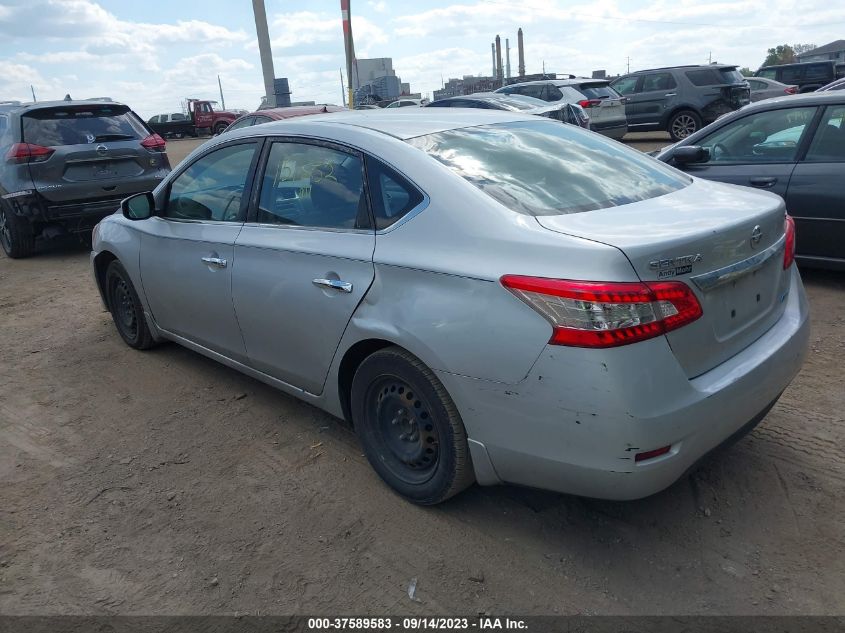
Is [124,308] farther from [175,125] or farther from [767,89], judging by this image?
[175,125]

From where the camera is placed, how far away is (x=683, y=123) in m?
16.1

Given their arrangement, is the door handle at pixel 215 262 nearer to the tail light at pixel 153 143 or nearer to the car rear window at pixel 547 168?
the car rear window at pixel 547 168

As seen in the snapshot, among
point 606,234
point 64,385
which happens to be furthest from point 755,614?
point 64,385

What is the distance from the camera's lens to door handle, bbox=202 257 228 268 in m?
3.76

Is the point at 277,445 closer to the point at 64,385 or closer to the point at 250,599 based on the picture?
the point at 250,599

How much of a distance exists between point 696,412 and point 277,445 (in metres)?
2.18

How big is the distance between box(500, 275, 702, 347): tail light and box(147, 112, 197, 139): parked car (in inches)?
1677

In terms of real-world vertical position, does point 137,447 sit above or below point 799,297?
below

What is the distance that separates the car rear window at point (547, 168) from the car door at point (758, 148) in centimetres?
251

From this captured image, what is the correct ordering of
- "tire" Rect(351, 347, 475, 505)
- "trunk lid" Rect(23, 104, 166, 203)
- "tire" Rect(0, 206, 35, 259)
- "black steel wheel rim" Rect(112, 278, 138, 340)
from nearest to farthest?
1. "tire" Rect(351, 347, 475, 505)
2. "black steel wheel rim" Rect(112, 278, 138, 340)
3. "trunk lid" Rect(23, 104, 166, 203)
4. "tire" Rect(0, 206, 35, 259)

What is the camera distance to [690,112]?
15.8 m

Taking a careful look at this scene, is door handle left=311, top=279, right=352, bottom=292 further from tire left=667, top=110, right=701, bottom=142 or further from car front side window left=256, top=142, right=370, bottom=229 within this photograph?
tire left=667, top=110, right=701, bottom=142

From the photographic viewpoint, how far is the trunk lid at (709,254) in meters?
2.36

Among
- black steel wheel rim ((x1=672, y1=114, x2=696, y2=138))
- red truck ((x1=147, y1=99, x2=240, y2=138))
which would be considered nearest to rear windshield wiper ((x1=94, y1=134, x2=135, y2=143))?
black steel wheel rim ((x1=672, y1=114, x2=696, y2=138))
